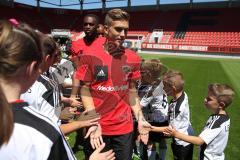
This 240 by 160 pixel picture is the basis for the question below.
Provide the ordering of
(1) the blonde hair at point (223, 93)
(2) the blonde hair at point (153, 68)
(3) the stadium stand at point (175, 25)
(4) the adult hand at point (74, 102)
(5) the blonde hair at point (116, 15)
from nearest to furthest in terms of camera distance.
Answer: (5) the blonde hair at point (116, 15) < (1) the blonde hair at point (223, 93) < (4) the adult hand at point (74, 102) < (2) the blonde hair at point (153, 68) < (3) the stadium stand at point (175, 25)

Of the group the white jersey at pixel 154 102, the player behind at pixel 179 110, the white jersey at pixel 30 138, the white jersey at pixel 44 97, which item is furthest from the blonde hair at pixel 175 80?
the white jersey at pixel 30 138

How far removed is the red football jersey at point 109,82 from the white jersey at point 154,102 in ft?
2.68

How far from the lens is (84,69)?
3.36 metres

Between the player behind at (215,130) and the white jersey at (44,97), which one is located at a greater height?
the white jersey at (44,97)

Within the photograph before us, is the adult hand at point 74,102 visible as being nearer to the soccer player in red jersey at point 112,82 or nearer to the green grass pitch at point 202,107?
the soccer player in red jersey at point 112,82

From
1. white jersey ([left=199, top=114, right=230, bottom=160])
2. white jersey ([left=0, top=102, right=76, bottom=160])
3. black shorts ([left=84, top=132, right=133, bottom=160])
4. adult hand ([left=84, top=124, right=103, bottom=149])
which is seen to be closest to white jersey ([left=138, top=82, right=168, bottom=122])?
black shorts ([left=84, top=132, right=133, bottom=160])

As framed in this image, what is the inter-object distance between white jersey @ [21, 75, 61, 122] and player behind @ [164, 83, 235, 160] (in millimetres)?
1248

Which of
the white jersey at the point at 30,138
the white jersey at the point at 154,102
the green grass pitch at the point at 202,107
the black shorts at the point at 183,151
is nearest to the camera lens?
the white jersey at the point at 30,138

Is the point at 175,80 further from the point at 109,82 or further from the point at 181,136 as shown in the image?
the point at 109,82

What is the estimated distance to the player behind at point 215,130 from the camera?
3.38 metres

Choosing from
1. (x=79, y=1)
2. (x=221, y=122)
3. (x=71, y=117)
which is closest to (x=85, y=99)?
(x=71, y=117)

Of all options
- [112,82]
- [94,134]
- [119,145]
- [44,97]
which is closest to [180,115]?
[119,145]

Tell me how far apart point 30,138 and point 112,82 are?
1.99 m

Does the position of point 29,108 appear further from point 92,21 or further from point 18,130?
point 92,21
